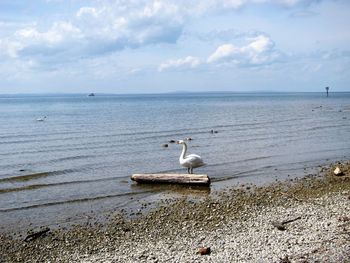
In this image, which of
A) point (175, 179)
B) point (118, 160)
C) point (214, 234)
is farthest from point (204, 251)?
point (118, 160)

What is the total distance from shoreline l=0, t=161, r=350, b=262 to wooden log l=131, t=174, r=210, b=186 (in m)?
2.14

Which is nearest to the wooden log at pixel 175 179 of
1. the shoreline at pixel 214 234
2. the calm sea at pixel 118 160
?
the calm sea at pixel 118 160

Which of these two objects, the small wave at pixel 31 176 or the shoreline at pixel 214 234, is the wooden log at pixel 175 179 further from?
the small wave at pixel 31 176

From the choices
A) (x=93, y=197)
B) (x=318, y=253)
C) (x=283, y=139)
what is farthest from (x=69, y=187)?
(x=283, y=139)

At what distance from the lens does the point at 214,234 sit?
13.6 meters

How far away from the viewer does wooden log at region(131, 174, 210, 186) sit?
20.7m

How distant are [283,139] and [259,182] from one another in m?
17.7

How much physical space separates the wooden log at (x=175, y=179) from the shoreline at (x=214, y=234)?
7.04 feet

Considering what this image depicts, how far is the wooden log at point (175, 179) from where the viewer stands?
68.0 feet

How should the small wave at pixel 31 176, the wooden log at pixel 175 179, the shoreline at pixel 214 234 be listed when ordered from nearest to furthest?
the shoreline at pixel 214 234, the wooden log at pixel 175 179, the small wave at pixel 31 176

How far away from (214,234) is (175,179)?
768 cm

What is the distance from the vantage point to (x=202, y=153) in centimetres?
3142

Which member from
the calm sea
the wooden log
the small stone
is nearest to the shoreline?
the small stone

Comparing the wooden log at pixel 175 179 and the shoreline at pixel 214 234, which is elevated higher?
the wooden log at pixel 175 179
